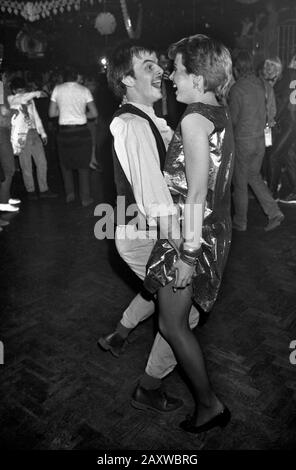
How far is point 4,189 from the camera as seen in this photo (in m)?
5.39

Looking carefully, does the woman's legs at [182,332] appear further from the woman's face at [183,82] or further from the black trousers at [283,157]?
the black trousers at [283,157]

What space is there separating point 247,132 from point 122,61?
2608 millimetres

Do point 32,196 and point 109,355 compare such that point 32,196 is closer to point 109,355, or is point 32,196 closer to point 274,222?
point 274,222

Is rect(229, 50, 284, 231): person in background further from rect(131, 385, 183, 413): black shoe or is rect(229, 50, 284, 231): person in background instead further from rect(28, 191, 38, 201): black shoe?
rect(28, 191, 38, 201): black shoe

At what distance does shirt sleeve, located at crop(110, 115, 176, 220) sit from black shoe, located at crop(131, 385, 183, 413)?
963mm

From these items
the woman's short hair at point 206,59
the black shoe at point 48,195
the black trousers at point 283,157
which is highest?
the woman's short hair at point 206,59

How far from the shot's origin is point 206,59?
1666 millimetres

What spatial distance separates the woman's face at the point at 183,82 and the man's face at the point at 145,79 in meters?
0.30

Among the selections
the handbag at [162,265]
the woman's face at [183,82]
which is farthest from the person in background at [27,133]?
the handbag at [162,265]

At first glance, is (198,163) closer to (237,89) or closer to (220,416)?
(220,416)

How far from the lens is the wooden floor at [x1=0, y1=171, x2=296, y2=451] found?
206cm

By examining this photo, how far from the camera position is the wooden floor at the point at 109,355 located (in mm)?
2061

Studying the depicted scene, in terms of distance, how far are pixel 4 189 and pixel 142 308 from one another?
355 centimetres

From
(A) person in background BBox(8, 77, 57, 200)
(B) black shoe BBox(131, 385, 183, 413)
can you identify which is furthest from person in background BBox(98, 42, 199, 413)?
(A) person in background BBox(8, 77, 57, 200)
